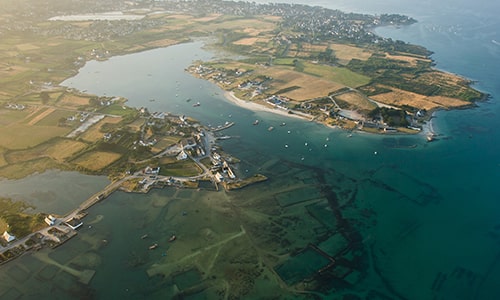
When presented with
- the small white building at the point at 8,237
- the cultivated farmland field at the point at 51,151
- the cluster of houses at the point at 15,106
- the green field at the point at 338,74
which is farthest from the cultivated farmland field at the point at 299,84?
the small white building at the point at 8,237

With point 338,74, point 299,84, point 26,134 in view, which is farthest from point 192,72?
point 26,134

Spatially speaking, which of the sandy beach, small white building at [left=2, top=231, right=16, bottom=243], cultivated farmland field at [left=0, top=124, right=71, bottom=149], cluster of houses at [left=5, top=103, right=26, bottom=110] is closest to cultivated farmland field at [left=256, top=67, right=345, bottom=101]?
the sandy beach

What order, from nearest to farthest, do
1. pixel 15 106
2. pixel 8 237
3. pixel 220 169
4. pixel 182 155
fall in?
pixel 8 237, pixel 220 169, pixel 182 155, pixel 15 106

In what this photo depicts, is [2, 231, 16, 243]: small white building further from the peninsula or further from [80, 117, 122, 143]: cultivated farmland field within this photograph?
[80, 117, 122, 143]: cultivated farmland field

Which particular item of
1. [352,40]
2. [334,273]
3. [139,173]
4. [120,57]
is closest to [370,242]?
[334,273]

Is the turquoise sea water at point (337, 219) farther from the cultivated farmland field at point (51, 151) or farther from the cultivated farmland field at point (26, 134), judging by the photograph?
the cultivated farmland field at point (26, 134)

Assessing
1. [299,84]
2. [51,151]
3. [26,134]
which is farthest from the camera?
[299,84]

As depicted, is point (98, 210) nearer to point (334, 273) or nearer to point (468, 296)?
point (334, 273)

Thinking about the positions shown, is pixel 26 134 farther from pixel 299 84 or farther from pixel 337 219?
pixel 299 84
